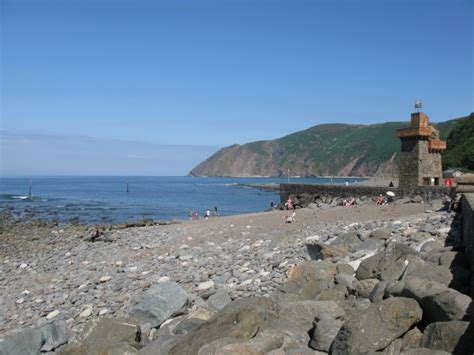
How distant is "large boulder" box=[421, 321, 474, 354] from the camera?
439 cm

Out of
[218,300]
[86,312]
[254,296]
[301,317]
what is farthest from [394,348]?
[86,312]

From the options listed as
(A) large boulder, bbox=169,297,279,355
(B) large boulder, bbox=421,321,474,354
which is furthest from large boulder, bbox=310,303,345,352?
(B) large boulder, bbox=421,321,474,354

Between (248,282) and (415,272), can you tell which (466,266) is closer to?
(415,272)

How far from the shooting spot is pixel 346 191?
40.5 metres

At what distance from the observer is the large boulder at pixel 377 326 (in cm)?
498

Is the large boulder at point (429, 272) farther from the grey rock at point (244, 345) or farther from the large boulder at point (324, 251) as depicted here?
the large boulder at point (324, 251)

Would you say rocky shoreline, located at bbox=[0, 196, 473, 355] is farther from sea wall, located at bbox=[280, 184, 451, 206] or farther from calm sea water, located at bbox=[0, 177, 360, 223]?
calm sea water, located at bbox=[0, 177, 360, 223]

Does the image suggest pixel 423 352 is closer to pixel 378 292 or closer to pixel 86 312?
pixel 378 292

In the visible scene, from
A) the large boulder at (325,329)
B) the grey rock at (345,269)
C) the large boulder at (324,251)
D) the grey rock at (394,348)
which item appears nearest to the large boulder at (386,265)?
the grey rock at (345,269)

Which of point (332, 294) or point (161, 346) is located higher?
point (332, 294)

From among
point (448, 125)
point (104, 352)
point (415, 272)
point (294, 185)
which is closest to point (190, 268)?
point (104, 352)

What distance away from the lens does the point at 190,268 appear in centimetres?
1317

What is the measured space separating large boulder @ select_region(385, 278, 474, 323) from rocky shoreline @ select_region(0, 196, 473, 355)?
1 centimetres

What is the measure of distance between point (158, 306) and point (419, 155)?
26.5 metres
